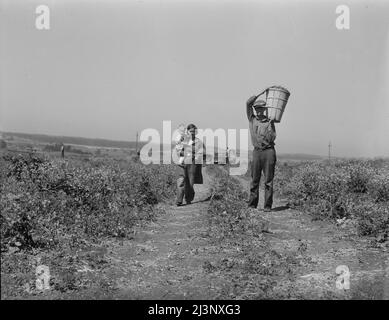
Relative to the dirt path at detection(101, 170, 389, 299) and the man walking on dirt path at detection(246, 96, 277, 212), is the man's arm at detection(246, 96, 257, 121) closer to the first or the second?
the man walking on dirt path at detection(246, 96, 277, 212)

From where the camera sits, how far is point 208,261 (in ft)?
19.1

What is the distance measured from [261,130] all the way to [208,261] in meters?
4.11

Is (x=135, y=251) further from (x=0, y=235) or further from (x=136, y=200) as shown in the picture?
(x=136, y=200)

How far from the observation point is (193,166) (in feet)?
35.6

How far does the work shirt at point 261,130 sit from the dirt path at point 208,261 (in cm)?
155

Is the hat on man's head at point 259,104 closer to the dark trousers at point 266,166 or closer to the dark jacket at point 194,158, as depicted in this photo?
the dark trousers at point 266,166

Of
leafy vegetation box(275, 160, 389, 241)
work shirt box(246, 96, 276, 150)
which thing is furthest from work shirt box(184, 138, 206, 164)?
leafy vegetation box(275, 160, 389, 241)

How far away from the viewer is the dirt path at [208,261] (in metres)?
4.91

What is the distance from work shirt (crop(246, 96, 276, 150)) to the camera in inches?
367

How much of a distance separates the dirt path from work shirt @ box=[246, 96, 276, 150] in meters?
1.55

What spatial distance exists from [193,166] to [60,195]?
3201 millimetres

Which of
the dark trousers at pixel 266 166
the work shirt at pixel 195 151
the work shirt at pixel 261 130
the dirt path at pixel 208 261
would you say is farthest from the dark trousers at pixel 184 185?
the dirt path at pixel 208 261

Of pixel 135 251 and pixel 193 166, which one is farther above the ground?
pixel 193 166
